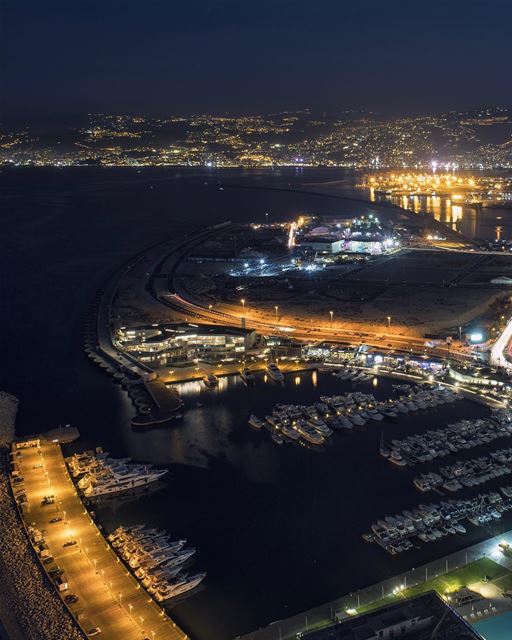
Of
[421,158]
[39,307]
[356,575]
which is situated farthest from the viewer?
[421,158]

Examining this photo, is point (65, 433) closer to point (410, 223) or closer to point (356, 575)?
point (356, 575)

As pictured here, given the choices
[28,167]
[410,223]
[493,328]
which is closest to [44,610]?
[493,328]

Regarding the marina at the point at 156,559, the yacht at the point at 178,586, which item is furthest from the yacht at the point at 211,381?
the yacht at the point at 178,586

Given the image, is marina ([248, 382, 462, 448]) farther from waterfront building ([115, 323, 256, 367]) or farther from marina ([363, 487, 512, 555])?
waterfront building ([115, 323, 256, 367])

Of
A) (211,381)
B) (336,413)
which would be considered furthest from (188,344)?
(336,413)

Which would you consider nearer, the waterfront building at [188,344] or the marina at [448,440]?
the marina at [448,440]

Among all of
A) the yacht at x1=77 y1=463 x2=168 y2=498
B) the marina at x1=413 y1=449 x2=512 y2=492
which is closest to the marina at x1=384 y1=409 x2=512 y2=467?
the marina at x1=413 y1=449 x2=512 y2=492

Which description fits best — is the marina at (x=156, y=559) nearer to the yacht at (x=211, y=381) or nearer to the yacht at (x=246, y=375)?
the yacht at (x=211, y=381)
